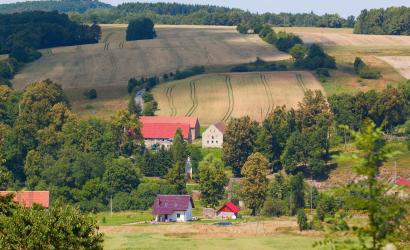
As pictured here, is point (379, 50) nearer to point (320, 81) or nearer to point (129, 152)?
point (320, 81)

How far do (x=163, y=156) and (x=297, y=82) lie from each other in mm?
42166

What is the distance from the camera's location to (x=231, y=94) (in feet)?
523

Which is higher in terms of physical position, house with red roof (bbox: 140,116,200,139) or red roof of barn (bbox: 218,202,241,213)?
→ house with red roof (bbox: 140,116,200,139)

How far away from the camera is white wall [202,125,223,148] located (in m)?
139

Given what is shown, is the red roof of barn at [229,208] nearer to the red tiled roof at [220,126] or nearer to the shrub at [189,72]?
the red tiled roof at [220,126]

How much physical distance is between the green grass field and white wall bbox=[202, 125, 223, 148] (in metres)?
52.2

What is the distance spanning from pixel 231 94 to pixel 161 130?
1793 cm

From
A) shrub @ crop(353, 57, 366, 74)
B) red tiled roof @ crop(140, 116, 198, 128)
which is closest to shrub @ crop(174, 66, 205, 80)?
shrub @ crop(353, 57, 366, 74)

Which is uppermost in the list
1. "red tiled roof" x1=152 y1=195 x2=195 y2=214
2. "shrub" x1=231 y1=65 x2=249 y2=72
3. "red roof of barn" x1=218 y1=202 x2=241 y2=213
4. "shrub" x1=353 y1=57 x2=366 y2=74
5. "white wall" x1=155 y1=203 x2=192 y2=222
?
"shrub" x1=353 y1=57 x2=366 y2=74

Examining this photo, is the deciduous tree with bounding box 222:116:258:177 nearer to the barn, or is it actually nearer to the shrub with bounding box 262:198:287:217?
the barn

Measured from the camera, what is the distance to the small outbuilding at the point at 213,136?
139m

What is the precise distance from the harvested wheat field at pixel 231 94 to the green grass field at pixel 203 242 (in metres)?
62.8

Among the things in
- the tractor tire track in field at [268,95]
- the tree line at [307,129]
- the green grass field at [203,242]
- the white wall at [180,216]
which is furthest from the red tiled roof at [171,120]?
the green grass field at [203,242]

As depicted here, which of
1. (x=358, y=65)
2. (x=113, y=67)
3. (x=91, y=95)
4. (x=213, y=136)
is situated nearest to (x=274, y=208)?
(x=213, y=136)
